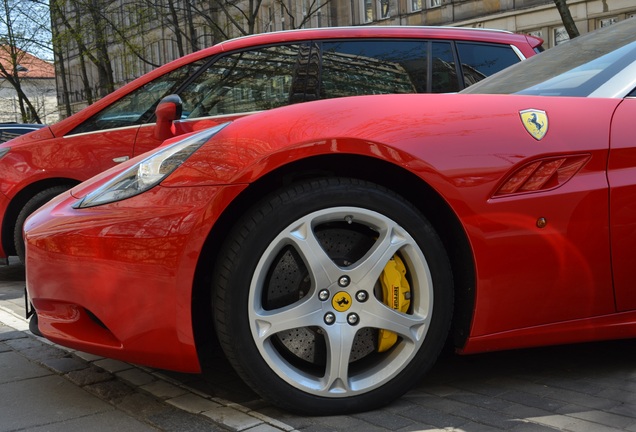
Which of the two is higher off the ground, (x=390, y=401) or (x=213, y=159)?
(x=213, y=159)

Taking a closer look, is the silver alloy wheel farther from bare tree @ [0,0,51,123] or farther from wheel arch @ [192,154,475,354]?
bare tree @ [0,0,51,123]

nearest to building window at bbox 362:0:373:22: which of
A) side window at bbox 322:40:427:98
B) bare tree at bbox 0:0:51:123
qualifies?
bare tree at bbox 0:0:51:123

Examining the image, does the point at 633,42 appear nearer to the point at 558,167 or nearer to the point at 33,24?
the point at 558,167

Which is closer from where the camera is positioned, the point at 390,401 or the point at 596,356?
the point at 390,401

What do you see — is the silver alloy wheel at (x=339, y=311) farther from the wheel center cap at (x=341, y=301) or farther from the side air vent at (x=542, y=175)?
the side air vent at (x=542, y=175)

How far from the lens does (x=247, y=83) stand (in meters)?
6.13

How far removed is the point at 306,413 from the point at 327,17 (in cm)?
3877

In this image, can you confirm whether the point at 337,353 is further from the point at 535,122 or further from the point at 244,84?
the point at 244,84

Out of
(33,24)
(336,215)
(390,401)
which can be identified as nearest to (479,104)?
(336,215)

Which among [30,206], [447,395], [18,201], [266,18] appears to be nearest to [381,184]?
[447,395]

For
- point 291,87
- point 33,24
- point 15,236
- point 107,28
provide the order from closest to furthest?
point 291,87 → point 15,236 → point 107,28 → point 33,24

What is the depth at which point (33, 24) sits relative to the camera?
34.7 m

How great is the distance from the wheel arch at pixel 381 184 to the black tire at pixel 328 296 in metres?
0.08

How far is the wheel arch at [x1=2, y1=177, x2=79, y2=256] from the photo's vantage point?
654cm
